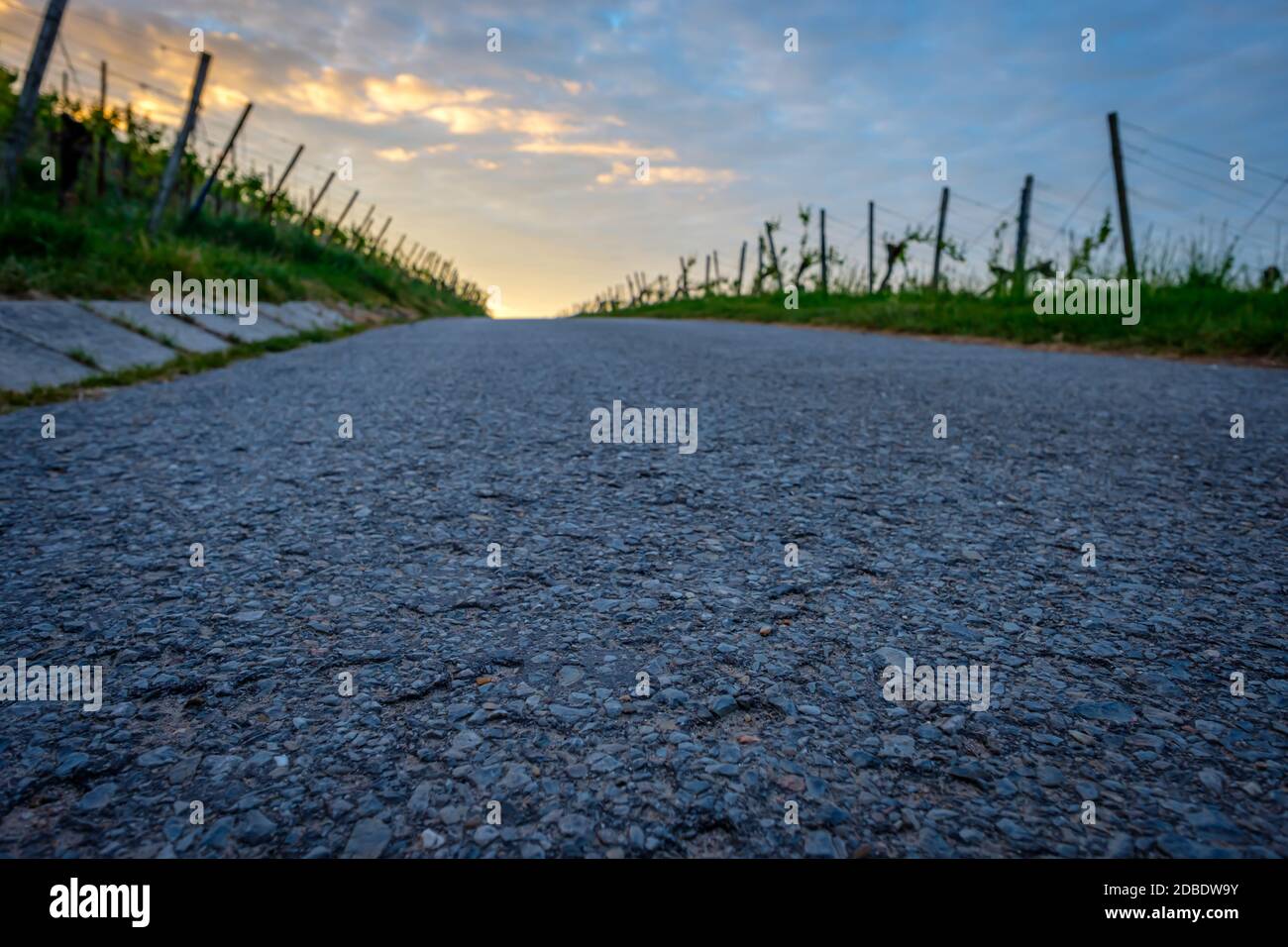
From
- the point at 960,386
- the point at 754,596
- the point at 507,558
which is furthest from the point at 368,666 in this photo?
the point at 960,386

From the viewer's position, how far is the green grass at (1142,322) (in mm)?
7820

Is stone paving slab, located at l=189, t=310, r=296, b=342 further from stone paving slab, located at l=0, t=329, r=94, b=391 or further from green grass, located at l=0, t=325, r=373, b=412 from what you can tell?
stone paving slab, located at l=0, t=329, r=94, b=391

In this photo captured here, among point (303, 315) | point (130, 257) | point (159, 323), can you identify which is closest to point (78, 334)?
point (159, 323)

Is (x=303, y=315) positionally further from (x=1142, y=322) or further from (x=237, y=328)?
(x=1142, y=322)

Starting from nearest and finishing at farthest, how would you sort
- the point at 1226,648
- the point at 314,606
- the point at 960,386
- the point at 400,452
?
1. the point at 1226,648
2. the point at 314,606
3. the point at 400,452
4. the point at 960,386

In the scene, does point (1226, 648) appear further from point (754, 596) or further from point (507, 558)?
point (507, 558)

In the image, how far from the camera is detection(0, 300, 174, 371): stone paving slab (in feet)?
15.6

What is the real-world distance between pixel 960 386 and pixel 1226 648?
3953 millimetres

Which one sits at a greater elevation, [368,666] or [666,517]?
[666,517]

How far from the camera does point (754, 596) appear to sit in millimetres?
1950

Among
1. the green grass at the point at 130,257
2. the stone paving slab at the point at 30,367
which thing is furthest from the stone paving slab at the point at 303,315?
the stone paving slab at the point at 30,367

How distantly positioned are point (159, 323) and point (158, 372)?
4.40 ft

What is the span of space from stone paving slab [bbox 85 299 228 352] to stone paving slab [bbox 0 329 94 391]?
1171 mm
